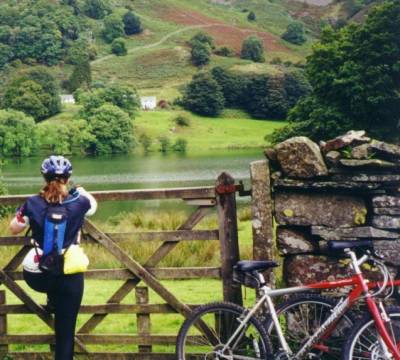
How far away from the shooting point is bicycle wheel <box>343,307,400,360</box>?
5371mm

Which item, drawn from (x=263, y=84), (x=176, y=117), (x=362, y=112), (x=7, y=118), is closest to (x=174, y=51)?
(x=263, y=84)

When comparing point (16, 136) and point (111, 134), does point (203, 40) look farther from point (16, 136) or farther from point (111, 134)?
point (16, 136)

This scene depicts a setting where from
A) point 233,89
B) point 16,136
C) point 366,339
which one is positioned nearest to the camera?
point 366,339

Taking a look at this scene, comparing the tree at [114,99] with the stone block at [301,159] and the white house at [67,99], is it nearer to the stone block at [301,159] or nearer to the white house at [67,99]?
the white house at [67,99]

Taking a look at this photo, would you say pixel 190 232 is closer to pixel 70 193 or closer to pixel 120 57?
pixel 70 193

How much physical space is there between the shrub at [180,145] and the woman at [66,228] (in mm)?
95104

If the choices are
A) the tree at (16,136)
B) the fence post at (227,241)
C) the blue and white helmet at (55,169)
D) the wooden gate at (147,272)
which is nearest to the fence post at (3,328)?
the wooden gate at (147,272)

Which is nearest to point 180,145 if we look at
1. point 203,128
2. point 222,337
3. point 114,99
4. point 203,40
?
point 203,128

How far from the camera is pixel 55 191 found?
525cm

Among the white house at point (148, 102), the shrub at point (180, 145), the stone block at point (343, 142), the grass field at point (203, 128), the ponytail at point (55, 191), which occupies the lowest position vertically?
the white house at point (148, 102)

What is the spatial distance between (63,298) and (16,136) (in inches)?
3603

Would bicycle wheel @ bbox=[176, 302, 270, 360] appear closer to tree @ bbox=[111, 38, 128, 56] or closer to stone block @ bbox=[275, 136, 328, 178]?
stone block @ bbox=[275, 136, 328, 178]

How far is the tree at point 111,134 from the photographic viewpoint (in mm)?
100438

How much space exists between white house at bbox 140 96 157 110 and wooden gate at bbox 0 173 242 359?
126 meters
